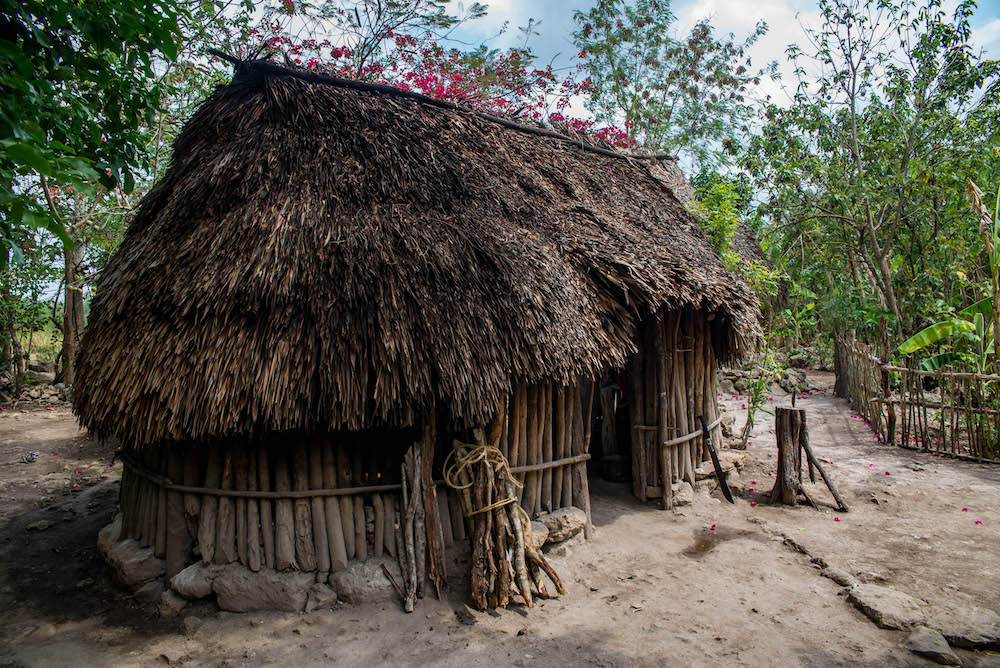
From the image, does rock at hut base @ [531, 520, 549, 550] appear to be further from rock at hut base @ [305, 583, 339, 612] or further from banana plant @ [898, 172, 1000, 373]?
banana plant @ [898, 172, 1000, 373]

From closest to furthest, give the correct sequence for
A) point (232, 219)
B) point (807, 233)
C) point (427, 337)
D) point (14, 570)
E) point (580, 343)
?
point (427, 337) < point (232, 219) < point (580, 343) < point (14, 570) < point (807, 233)

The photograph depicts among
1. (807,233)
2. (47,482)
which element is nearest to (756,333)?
(807,233)

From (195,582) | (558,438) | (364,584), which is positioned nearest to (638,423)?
(558,438)

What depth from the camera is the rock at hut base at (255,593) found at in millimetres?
3965

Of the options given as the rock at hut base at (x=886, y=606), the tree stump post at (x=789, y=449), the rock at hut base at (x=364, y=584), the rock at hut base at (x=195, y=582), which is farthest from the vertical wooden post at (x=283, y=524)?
the tree stump post at (x=789, y=449)

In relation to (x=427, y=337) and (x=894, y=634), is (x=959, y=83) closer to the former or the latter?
(x=894, y=634)

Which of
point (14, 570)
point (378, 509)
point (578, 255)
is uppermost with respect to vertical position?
point (578, 255)

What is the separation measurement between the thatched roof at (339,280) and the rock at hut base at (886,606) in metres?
2.50

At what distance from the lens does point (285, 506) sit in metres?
4.11

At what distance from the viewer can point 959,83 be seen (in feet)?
32.2

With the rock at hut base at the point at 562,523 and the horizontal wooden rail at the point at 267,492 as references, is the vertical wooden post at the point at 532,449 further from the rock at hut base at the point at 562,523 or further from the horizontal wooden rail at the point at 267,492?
the horizontal wooden rail at the point at 267,492

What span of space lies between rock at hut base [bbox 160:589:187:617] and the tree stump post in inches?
221

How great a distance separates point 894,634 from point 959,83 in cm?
1029

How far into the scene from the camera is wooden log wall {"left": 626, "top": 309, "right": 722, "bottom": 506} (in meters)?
6.15
